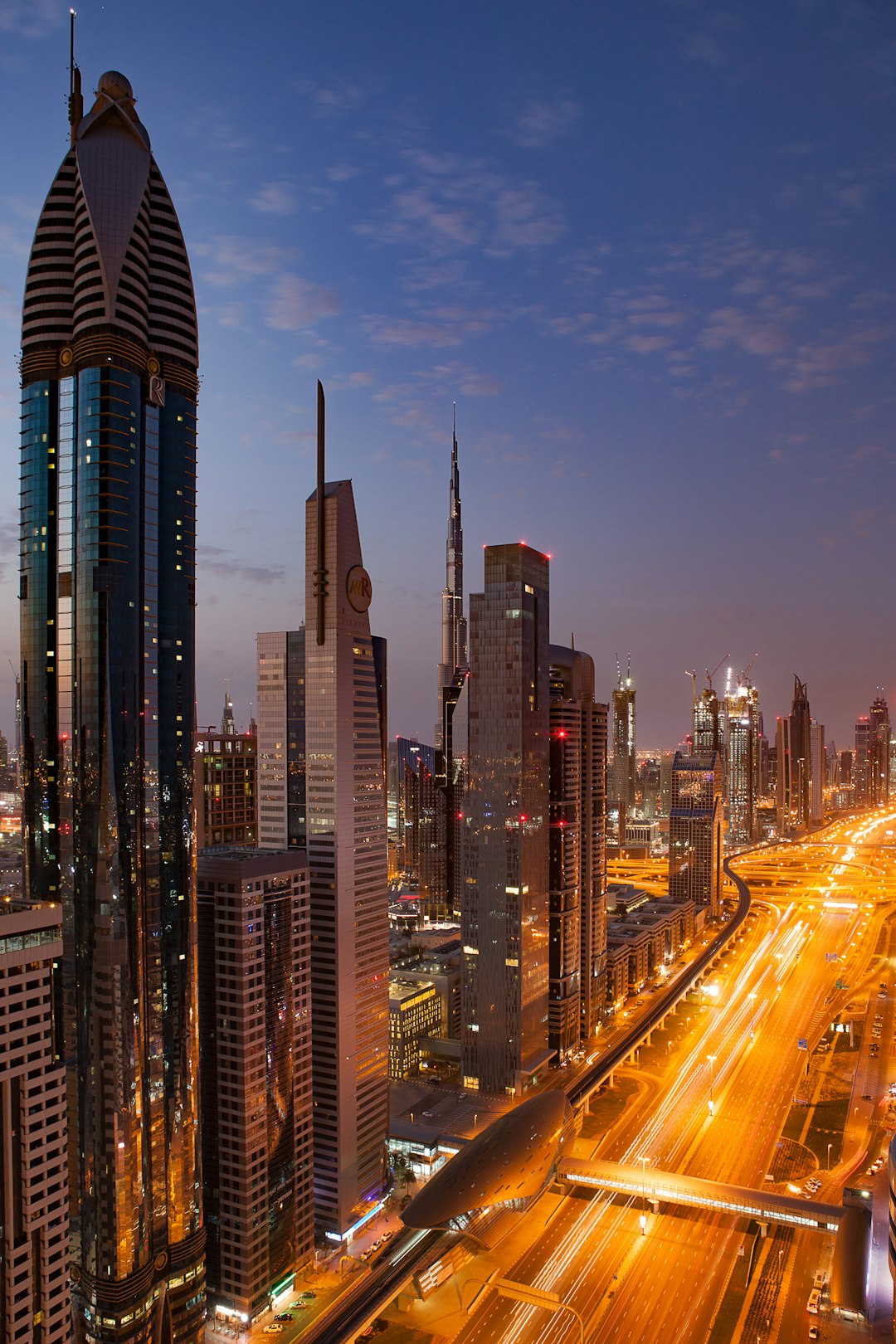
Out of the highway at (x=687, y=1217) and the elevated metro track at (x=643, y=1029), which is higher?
the elevated metro track at (x=643, y=1029)

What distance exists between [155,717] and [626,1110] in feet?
272

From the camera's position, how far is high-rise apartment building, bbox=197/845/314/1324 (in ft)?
260

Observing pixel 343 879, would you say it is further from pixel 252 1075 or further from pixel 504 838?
pixel 504 838

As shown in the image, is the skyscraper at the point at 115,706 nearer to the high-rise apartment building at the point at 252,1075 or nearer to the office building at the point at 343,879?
the high-rise apartment building at the point at 252,1075

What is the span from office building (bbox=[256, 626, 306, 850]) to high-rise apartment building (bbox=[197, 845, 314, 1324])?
549 inches

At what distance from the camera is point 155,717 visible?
79.9 meters

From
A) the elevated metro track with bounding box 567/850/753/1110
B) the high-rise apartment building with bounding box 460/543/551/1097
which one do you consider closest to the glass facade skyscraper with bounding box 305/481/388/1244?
the high-rise apartment building with bounding box 460/543/551/1097

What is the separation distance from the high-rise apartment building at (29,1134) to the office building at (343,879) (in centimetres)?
3703

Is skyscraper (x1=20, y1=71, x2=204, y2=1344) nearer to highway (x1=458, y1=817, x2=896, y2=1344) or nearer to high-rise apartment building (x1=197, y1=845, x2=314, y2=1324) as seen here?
high-rise apartment building (x1=197, y1=845, x2=314, y2=1324)

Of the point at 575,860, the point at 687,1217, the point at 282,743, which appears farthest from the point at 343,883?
the point at 575,860

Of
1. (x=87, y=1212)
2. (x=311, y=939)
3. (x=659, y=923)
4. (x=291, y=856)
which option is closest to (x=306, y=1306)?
(x=87, y=1212)

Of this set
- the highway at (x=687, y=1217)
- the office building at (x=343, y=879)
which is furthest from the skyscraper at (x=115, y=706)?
the highway at (x=687, y=1217)

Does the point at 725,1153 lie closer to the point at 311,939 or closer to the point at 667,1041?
the point at 667,1041

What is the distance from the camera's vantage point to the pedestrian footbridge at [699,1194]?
89.7m
